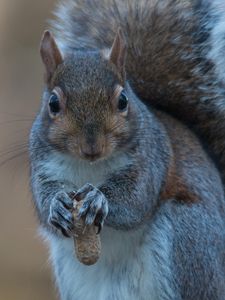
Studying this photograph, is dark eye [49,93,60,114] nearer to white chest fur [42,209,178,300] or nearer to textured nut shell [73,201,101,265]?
textured nut shell [73,201,101,265]

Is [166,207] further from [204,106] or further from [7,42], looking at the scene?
[7,42]

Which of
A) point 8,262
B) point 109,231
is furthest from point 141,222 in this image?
point 8,262

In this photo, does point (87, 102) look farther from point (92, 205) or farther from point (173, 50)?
point (173, 50)

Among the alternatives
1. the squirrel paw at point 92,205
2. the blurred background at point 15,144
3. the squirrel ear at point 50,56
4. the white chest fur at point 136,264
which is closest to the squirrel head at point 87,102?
the squirrel ear at point 50,56

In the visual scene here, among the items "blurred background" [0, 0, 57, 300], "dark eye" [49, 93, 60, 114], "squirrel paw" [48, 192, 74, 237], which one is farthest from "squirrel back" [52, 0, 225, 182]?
"blurred background" [0, 0, 57, 300]

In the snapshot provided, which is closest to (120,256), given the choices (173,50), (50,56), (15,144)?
(50,56)

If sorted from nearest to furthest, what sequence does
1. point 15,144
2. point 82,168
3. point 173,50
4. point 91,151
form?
point 91,151 → point 82,168 → point 173,50 → point 15,144
